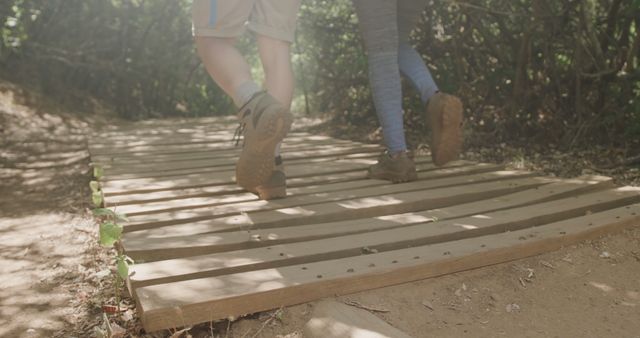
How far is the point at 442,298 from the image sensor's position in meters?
1.64

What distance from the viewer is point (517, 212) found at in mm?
2262

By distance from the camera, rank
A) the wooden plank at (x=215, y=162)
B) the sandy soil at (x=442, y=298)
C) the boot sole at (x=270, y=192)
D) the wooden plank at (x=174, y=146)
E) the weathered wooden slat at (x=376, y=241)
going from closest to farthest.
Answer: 1. the sandy soil at (x=442, y=298)
2. the weathered wooden slat at (x=376, y=241)
3. the boot sole at (x=270, y=192)
4. the wooden plank at (x=215, y=162)
5. the wooden plank at (x=174, y=146)

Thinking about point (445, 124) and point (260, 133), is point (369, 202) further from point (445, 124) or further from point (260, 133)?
point (445, 124)

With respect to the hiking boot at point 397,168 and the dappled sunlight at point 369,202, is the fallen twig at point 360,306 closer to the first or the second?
the dappled sunlight at point 369,202

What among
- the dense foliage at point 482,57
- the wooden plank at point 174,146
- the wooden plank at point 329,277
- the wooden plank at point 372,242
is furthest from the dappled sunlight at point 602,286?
the wooden plank at point 174,146

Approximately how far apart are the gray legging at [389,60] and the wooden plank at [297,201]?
0.76 feet

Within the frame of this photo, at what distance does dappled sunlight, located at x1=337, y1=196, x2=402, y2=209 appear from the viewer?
233cm

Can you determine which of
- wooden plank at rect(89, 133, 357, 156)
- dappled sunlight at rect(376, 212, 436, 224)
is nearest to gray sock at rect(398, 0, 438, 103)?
dappled sunlight at rect(376, 212, 436, 224)

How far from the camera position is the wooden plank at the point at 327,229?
6.04ft

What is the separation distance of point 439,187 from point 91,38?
627 cm

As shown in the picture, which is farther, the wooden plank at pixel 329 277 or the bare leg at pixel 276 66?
the bare leg at pixel 276 66

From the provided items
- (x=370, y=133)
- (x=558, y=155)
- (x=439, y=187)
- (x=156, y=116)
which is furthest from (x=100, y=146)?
(x=156, y=116)

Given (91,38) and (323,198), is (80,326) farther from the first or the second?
(91,38)

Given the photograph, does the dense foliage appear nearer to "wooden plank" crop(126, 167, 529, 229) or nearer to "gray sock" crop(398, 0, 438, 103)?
"gray sock" crop(398, 0, 438, 103)
